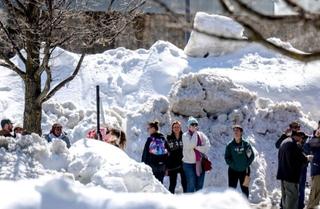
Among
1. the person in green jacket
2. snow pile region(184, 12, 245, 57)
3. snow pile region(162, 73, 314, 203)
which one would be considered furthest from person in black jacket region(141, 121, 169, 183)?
snow pile region(184, 12, 245, 57)

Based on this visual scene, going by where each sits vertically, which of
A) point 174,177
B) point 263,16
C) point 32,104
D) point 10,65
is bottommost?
point 174,177

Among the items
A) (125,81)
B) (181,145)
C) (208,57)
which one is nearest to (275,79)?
(208,57)

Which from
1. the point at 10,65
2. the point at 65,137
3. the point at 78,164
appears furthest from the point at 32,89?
the point at 78,164

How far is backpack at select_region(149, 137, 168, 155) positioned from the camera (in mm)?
12336

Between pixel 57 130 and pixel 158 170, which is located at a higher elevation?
pixel 57 130

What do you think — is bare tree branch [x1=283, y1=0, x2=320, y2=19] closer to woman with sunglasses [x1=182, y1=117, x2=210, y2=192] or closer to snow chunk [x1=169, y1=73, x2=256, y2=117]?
woman with sunglasses [x1=182, y1=117, x2=210, y2=192]

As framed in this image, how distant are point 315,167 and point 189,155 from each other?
1931 mm

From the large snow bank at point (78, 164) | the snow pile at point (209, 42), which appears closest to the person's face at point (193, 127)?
the large snow bank at point (78, 164)

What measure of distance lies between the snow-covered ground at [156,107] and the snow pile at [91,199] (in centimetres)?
328

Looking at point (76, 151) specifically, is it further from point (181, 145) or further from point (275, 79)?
point (275, 79)

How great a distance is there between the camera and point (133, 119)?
55.5 feet

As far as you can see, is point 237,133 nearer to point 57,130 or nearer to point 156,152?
point 156,152

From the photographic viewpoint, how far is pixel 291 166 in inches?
440

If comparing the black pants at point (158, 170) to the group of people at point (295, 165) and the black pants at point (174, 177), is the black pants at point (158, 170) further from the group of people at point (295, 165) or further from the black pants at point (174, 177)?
the group of people at point (295, 165)
